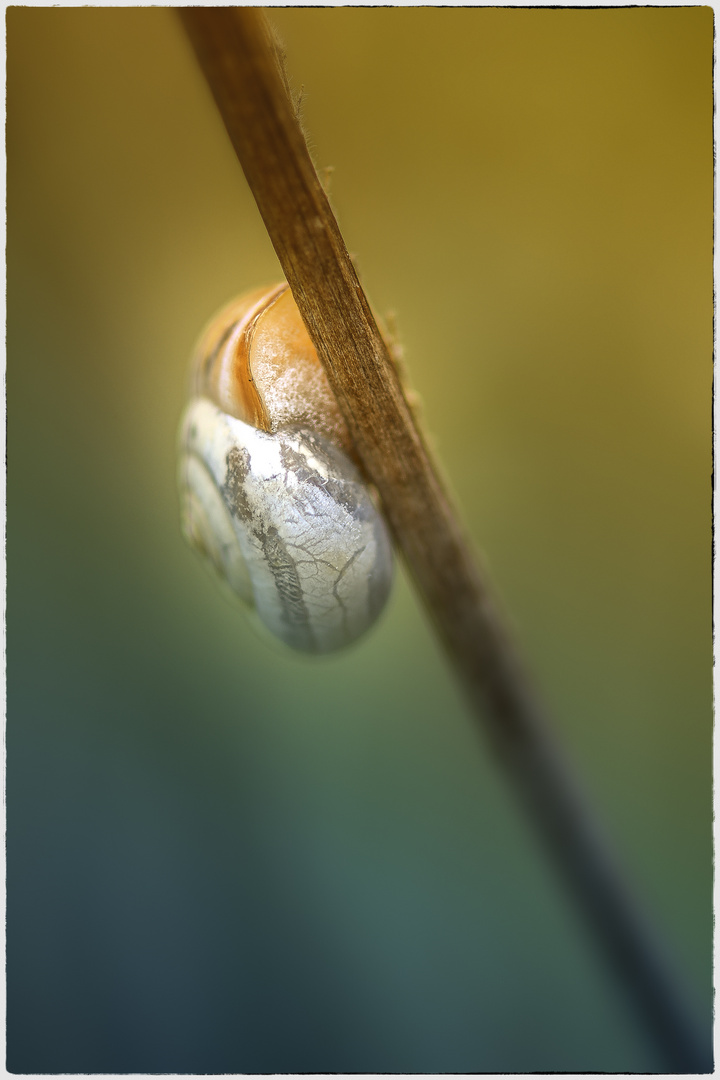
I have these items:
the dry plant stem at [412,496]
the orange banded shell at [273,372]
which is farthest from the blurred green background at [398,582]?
the orange banded shell at [273,372]

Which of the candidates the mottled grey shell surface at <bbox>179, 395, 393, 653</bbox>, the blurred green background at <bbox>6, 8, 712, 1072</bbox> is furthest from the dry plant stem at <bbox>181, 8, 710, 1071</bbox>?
the blurred green background at <bbox>6, 8, 712, 1072</bbox>

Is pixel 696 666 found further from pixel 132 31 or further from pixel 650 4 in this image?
pixel 132 31

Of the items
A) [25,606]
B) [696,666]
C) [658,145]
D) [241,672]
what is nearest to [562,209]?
[658,145]

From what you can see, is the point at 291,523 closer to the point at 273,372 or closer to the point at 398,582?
the point at 273,372

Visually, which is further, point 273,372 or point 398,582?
point 398,582

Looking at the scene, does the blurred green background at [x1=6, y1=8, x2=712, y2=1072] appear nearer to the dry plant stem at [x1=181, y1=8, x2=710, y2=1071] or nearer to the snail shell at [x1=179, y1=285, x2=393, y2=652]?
the dry plant stem at [x1=181, y1=8, x2=710, y2=1071]

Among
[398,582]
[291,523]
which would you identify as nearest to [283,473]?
[291,523]

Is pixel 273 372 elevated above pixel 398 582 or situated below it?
above
